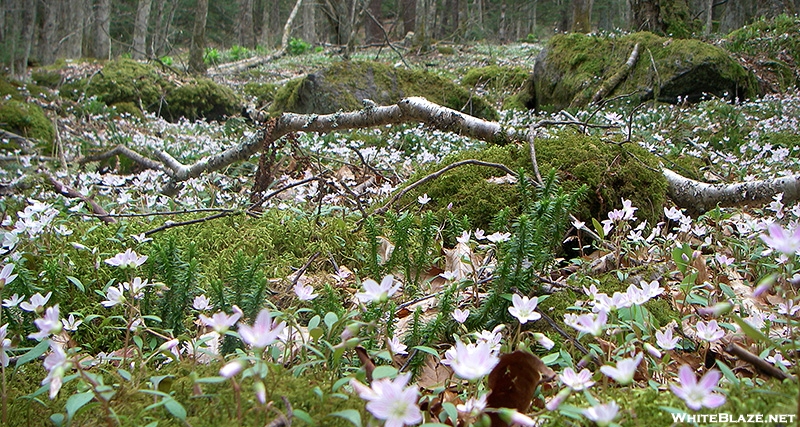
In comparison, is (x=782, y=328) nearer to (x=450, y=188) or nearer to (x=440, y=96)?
(x=450, y=188)

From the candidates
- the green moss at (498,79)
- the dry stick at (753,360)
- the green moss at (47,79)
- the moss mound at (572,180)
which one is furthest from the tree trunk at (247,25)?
the dry stick at (753,360)

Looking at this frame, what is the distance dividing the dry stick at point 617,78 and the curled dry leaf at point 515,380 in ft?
29.5

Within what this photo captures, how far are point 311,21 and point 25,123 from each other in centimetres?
2242

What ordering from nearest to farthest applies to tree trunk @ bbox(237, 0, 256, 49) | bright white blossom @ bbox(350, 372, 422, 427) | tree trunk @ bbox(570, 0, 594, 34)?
bright white blossom @ bbox(350, 372, 422, 427), tree trunk @ bbox(570, 0, 594, 34), tree trunk @ bbox(237, 0, 256, 49)

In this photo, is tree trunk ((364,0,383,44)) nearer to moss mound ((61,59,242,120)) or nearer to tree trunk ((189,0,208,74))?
tree trunk ((189,0,208,74))

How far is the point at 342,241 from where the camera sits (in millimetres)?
2729

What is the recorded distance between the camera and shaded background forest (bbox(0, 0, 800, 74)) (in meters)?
11.6

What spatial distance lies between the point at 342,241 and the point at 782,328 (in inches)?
71.1

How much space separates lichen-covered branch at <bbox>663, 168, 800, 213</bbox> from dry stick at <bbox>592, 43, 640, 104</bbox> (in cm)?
642

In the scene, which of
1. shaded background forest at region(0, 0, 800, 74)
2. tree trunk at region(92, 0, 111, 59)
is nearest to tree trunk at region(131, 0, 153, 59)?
shaded background forest at region(0, 0, 800, 74)

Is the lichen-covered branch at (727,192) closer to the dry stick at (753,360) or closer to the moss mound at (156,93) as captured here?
the dry stick at (753,360)

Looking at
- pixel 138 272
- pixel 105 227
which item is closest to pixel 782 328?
pixel 138 272

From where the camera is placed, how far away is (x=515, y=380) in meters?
1.17

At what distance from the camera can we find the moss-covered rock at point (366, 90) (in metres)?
9.12
